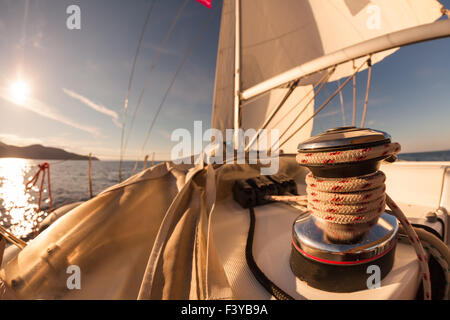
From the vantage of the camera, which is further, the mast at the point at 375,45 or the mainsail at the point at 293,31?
the mainsail at the point at 293,31

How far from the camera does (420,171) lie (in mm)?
942

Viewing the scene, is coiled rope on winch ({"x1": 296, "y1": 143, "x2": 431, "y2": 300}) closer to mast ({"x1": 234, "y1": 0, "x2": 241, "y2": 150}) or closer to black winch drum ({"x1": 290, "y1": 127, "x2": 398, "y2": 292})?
black winch drum ({"x1": 290, "y1": 127, "x2": 398, "y2": 292})

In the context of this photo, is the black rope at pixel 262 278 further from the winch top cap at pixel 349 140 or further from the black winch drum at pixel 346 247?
the winch top cap at pixel 349 140

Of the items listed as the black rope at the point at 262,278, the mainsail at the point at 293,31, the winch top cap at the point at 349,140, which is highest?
the mainsail at the point at 293,31

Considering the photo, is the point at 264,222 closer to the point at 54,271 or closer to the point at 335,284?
the point at 335,284

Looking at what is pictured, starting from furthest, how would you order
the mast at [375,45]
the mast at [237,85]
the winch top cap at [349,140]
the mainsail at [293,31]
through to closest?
1. the mainsail at [293,31]
2. the mast at [237,85]
3. the mast at [375,45]
4. the winch top cap at [349,140]

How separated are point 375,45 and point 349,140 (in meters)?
1.99

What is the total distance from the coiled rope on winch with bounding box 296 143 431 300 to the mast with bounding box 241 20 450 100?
1899mm

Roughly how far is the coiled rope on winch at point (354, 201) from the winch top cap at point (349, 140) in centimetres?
1

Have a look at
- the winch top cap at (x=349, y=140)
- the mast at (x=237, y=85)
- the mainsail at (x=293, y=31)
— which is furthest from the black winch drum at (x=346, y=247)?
the mainsail at (x=293, y=31)

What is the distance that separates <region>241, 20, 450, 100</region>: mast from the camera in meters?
1.45

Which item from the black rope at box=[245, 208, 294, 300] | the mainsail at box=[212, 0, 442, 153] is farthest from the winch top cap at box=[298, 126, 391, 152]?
the mainsail at box=[212, 0, 442, 153]

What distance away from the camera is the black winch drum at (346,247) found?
1.22 feet

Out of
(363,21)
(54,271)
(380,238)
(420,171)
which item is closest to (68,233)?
(54,271)
